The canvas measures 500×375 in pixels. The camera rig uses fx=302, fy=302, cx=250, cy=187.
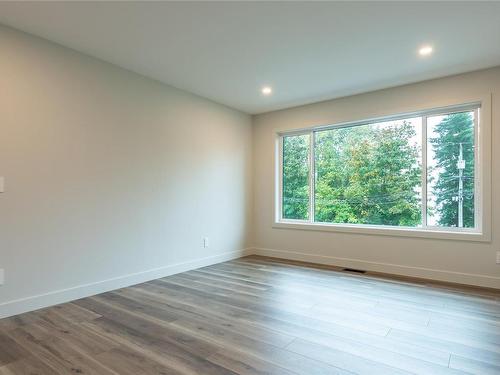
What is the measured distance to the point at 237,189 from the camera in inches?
211

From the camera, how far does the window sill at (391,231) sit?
3685 mm

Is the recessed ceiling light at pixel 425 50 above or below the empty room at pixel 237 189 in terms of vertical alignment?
above

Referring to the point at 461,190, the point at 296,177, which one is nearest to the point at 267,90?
the point at 296,177

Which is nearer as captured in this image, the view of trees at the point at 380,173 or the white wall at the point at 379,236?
the white wall at the point at 379,236

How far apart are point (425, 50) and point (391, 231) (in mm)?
2292

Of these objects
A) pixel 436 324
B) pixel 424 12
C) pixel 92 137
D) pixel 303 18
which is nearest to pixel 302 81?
pixel 303 18

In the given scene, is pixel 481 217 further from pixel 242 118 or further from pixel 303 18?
pixel 242 118

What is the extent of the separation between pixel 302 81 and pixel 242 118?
1.70 metres

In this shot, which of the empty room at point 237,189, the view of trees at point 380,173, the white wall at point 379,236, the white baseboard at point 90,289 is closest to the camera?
the empty room at point 237,189

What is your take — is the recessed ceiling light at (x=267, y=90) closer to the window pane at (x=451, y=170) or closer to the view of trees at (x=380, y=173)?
the view of trees at (x=380, y=173)

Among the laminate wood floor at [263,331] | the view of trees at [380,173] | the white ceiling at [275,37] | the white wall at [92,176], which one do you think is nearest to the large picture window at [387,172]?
the view of trees at [380,173]

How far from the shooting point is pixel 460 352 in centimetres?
206

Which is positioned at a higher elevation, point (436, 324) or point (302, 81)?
point (302, 81)

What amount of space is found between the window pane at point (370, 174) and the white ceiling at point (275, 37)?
0.79m
